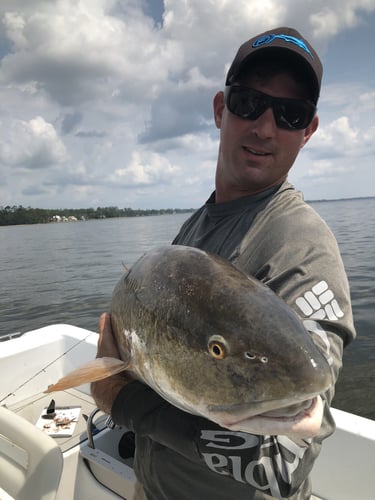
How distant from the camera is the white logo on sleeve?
54.2 inches

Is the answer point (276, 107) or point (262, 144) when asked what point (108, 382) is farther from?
point (276, 107)

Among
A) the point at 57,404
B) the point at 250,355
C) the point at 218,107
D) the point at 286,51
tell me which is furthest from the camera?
the point at 57,404

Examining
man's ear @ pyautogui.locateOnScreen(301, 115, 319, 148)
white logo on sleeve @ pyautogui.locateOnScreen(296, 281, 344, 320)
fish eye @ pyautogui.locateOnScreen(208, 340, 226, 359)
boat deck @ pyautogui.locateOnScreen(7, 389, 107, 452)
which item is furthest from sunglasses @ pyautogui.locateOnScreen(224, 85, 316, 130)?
boat deck @ pyautogui.locateOnScreen(7, 389, 107, 452)

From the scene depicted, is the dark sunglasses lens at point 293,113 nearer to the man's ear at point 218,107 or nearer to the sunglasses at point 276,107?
the sunglasses at point 276,107

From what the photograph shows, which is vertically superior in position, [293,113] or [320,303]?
[293,113]

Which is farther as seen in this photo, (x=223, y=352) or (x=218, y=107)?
(x=218, y=107)

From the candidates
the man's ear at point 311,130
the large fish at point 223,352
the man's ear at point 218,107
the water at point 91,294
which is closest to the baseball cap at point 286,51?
the man's ear at point 311,130

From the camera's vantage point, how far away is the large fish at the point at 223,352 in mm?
1127

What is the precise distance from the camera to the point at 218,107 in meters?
2.71

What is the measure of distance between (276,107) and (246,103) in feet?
0.56

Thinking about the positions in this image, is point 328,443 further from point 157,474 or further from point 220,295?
point 220,295

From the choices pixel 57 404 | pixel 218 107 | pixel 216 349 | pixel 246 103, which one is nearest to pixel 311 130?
pixel 246 103

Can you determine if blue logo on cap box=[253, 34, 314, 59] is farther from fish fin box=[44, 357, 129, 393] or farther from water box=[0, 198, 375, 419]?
water box=[0, 198, 375, 419]

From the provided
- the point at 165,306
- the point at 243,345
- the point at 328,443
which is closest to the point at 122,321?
the point at 165,306
